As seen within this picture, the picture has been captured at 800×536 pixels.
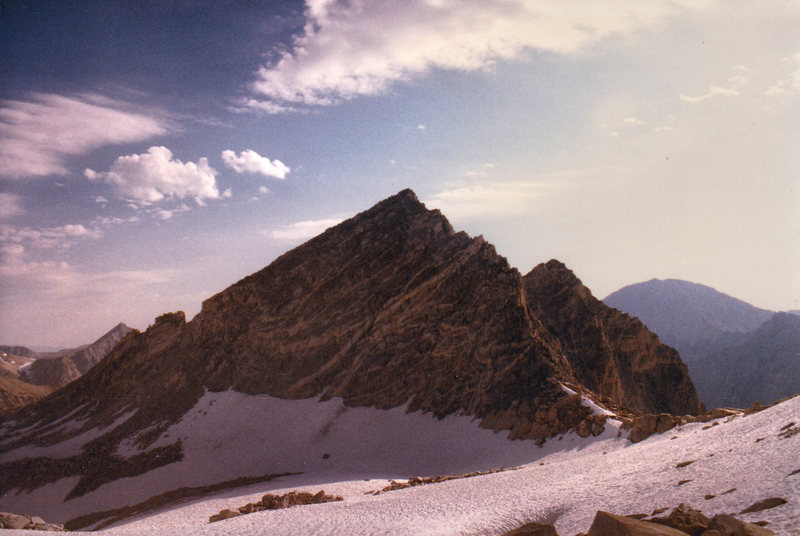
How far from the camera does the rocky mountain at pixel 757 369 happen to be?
4213 inches

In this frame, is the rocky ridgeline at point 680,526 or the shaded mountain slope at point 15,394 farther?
the shaded mountain slope at point 15,394

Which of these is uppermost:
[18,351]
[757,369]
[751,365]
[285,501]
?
[18,351]

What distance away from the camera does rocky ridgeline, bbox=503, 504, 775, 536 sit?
22.6ft

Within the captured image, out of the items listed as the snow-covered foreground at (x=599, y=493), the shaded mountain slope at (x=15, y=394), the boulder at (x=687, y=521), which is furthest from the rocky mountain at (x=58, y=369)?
the boulder at (x=687, y=521)

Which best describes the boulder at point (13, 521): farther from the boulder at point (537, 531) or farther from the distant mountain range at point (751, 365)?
the distant mountain range at point (751, 365)

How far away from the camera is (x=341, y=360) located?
40.3 meters

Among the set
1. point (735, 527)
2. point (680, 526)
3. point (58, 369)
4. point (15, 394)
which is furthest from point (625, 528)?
point (58, 369)

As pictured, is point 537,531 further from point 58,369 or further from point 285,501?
point 58,369

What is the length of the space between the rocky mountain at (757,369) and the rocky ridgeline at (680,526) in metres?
124

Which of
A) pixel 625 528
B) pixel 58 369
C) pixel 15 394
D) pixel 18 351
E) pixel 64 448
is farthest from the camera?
pixel 18 351

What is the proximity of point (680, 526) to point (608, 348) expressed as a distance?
44691 mm

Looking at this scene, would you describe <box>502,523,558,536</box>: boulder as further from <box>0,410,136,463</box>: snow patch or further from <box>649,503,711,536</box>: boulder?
<box>0,410,136,463</box>: snow patch

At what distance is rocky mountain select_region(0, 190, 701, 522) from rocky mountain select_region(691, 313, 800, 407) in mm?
81702

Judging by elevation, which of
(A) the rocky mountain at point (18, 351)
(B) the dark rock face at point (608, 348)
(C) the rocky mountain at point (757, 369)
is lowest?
(C) the rocky mountain at point (757, 369)
